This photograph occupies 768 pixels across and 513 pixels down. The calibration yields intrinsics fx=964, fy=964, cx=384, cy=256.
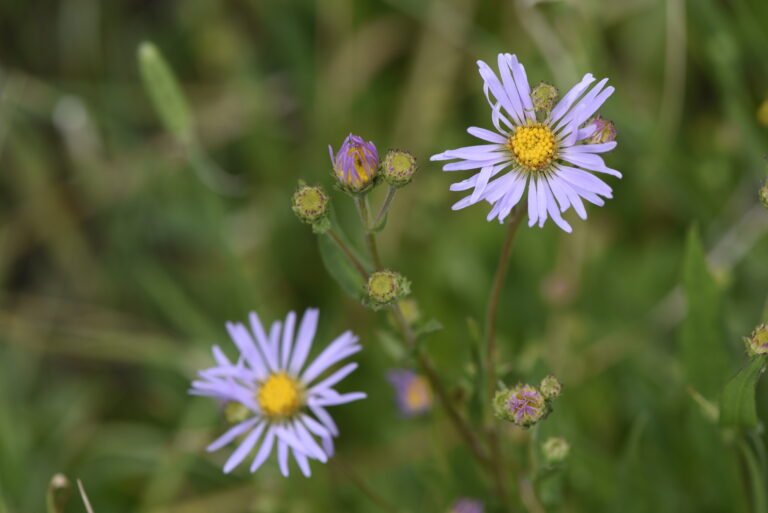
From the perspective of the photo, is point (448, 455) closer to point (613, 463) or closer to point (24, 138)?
point (613, 463)

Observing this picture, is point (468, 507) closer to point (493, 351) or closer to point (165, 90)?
point (493, 351)

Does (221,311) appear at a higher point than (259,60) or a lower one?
lower

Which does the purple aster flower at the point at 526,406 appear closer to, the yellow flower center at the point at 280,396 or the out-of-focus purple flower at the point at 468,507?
the yellow flower center at the point at 280,396

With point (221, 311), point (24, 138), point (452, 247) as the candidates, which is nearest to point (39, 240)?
point (24, 138)

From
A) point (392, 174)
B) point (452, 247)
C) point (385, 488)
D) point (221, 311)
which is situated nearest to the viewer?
point (392, 174)

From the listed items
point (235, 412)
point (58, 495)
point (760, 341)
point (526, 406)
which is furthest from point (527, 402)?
point (58, 495)

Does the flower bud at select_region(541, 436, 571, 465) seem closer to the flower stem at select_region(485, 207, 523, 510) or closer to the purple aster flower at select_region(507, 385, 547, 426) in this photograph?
the flower stem at select_region(485, 207, 523, 510)
